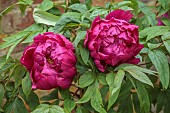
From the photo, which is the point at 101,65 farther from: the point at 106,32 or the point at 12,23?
the point at 12,23

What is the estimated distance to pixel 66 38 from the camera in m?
0.92

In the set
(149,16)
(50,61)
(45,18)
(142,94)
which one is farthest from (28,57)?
(149,16)

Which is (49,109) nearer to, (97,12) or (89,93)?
(89,93)

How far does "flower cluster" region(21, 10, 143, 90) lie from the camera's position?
0.84 metres

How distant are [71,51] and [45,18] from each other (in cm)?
18

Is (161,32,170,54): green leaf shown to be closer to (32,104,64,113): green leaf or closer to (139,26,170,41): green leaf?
(139,26,170,41): green leaf

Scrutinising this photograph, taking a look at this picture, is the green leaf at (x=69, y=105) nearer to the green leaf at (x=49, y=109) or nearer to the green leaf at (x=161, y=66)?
the green leaf at (x=49, y=109)

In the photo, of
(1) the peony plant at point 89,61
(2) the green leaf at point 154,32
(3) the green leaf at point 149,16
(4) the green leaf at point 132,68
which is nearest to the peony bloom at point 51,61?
(1) the peony plant at point 89,61

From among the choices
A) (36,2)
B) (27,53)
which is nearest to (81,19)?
(27,53)

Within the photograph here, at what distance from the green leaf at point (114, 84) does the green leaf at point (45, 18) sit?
0.23 m

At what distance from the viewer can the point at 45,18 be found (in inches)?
39.1

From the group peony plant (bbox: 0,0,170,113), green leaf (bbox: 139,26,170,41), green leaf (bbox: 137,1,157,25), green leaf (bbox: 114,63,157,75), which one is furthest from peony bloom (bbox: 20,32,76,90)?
green leaf (bbox: 137,1,157,25)

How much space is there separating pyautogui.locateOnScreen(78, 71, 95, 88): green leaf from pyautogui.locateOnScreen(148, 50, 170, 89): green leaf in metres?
0.15

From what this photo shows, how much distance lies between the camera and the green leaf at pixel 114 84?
79cm
